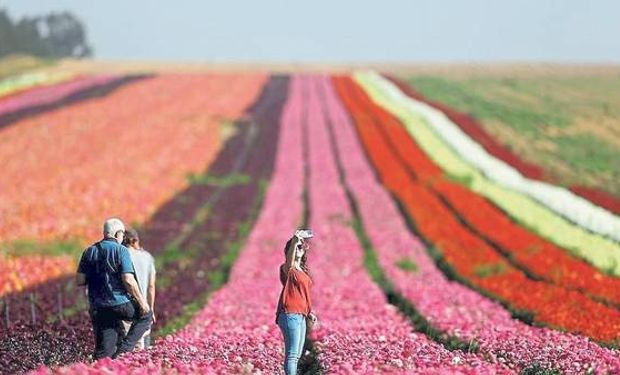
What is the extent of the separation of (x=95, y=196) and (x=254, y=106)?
1290 inches

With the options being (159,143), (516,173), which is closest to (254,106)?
(159,143)

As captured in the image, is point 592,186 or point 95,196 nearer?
point 95,196

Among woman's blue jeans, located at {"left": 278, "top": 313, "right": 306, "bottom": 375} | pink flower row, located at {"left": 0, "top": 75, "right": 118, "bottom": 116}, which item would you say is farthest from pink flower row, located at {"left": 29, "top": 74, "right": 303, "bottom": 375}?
pink flower row, located at {"left": 0, "top": 75, "right": 118, "bottom": 116}

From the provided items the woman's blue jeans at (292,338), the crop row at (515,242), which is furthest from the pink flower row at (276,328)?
the crop row at (515,242)

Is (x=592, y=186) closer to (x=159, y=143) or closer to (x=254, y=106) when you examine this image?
(x=159, y=143)

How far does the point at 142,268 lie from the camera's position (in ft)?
51.8

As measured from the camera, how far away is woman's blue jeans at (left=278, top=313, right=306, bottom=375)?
1416 cm

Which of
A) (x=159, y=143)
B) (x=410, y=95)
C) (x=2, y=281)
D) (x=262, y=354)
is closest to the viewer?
(x=262, y=354)

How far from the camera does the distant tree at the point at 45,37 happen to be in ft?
406

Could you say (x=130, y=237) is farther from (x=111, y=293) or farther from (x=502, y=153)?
(x=502, y=153)

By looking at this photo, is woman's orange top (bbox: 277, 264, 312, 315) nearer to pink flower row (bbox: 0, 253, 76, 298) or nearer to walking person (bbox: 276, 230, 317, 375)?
walking person (bbox: 276, 230, 317, 375)

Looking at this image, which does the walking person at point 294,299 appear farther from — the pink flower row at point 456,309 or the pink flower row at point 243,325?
the pink flower row at point 456,309

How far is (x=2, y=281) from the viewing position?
2577 cm

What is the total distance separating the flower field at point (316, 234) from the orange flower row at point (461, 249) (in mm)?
98
